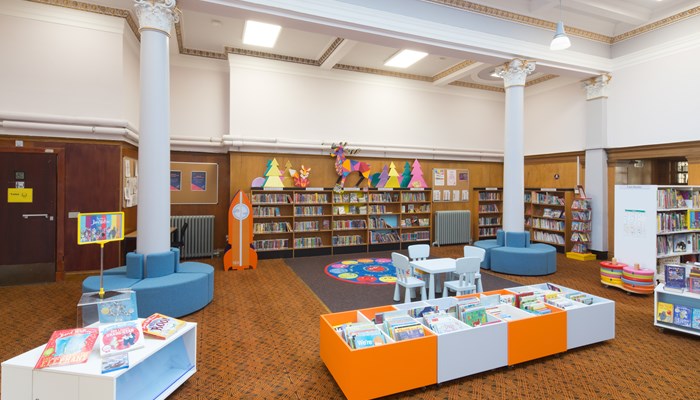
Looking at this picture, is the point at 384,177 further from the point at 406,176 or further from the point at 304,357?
the point at 304,357

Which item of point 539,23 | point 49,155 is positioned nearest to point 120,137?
point 49,155

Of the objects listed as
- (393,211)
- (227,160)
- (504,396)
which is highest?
(227,160)

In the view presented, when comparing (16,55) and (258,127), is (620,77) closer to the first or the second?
(258,127)

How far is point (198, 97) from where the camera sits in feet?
28.1

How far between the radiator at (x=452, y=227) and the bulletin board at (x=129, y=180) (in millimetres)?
7775

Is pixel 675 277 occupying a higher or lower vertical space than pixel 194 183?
lower

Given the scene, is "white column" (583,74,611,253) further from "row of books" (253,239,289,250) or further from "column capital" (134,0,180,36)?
"column capital" (134,0,180,36)

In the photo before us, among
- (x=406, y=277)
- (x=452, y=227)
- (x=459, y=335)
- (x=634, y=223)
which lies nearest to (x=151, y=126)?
(x=406, y=277)

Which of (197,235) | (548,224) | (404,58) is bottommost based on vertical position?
(197,235)

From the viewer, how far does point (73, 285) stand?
5961mm

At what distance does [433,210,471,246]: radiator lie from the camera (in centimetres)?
1029

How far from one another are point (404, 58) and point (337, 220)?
15.0 ft

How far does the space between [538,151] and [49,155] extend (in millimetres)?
11843

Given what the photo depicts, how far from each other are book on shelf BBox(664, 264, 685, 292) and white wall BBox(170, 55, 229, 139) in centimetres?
881
